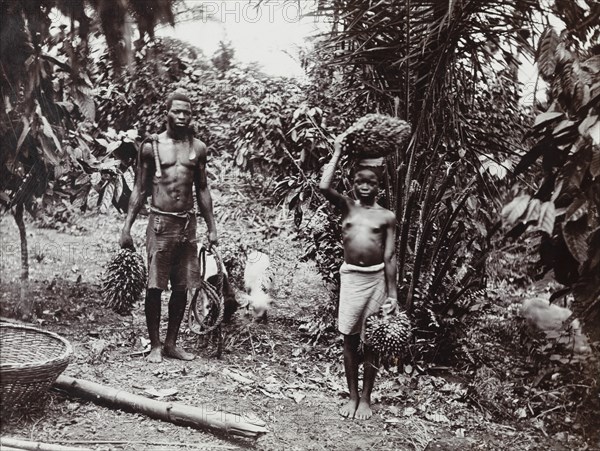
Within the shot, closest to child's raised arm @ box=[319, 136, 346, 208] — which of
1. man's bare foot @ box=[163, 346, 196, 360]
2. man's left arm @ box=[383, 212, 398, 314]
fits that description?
man's left arm @ box=[383, 212, 398, 314]

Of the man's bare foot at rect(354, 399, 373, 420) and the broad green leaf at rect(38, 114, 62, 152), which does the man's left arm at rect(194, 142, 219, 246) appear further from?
the man's bare foot at rect(354, 399, 373, 420)

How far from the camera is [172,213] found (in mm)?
3402

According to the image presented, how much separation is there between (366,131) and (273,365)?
4.90ft

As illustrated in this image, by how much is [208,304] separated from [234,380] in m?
0.56

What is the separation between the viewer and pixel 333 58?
11.6 feet

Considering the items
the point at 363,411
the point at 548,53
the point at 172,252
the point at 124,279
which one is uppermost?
the point at 548,53

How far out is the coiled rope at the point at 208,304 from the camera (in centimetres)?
357

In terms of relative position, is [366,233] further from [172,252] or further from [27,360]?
[27,360]

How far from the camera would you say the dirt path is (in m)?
2.86

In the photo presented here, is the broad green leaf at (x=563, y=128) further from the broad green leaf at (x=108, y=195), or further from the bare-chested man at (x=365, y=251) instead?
the broad green leaf at (x=108, y=195)

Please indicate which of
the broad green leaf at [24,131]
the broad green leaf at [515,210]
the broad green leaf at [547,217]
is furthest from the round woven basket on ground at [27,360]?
the broad green leaf at [547,217]

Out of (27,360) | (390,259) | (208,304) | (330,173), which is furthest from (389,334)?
(27,360)

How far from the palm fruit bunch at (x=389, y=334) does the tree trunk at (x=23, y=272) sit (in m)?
1.86

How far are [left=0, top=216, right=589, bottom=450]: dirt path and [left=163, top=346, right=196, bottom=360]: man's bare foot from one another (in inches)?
2.1
